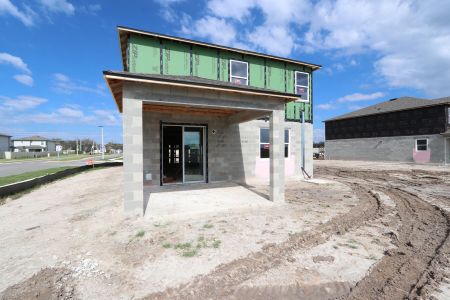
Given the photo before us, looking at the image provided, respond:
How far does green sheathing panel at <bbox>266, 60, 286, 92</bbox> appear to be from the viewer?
12342mm

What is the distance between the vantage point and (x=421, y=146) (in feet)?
77.7

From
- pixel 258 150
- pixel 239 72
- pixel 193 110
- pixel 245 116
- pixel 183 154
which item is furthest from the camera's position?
pixel 239 72

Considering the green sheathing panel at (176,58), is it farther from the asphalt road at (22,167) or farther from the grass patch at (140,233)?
the asphalt road at (22,167)

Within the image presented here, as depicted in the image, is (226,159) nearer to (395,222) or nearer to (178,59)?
(178,59)

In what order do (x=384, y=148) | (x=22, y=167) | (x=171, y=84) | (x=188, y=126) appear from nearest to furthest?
(x=171, y=84) < (x=188, y=126) < (x=22, y=167) < (x=384, y=148)

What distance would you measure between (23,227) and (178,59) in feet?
27.7

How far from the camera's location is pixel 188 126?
1003 cm

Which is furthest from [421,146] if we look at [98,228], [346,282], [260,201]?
[98,228]

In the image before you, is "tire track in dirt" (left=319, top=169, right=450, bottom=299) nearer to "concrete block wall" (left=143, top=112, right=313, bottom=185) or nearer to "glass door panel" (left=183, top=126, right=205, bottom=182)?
"concrete block wall" (left=143, top=112, right=313, bottom=185)

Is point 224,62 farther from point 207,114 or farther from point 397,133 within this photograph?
point 397,133

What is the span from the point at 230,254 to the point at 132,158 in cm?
340

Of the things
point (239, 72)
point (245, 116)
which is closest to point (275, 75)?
point (239, 72)

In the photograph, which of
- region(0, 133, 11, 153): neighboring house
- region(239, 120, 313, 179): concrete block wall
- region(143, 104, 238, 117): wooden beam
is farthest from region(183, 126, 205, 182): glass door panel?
region(0, 133, 11, 153): neighboring house

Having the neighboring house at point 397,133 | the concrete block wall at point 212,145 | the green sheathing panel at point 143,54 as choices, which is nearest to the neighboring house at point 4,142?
the green sheathing panel at point 143,54
